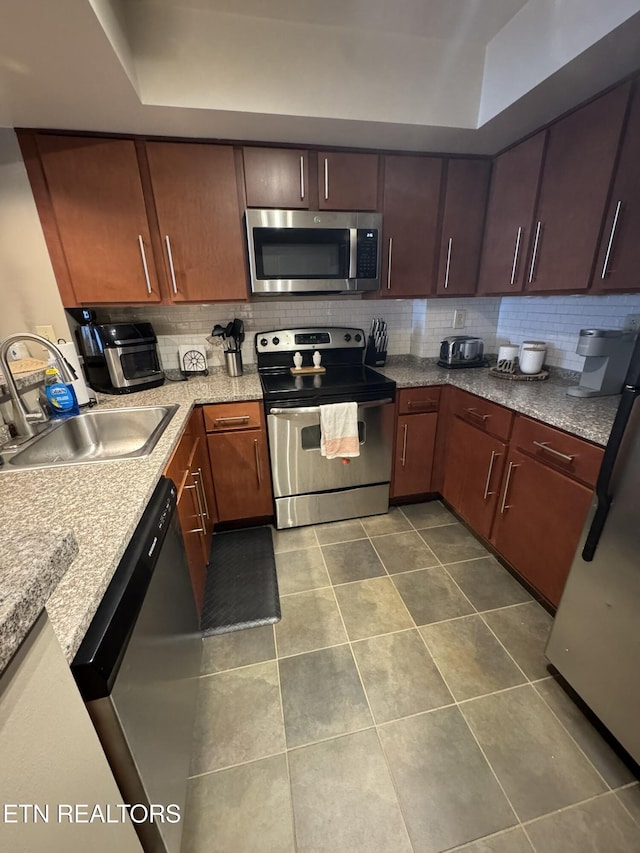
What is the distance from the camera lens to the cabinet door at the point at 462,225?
213cm

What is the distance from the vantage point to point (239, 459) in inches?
81.8

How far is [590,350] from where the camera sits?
5.33 ft

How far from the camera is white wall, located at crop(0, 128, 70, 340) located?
1690 mm

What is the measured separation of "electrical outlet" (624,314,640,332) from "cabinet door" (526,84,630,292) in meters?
0.35

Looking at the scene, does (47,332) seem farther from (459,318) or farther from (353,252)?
(459,318)

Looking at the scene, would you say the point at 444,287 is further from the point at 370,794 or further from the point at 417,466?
the point at 370,794

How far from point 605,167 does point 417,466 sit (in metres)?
1.72

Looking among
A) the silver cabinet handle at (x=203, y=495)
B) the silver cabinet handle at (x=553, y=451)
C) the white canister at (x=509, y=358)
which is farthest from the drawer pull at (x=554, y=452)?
the silver cabinet handle at (x=203, y=495)

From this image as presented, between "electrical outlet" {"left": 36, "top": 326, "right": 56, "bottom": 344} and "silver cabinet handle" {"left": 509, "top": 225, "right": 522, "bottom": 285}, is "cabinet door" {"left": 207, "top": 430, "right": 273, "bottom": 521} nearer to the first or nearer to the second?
"electrical outlet" {"left": 36, "top": 326, "right": 56, "bottom": 344}

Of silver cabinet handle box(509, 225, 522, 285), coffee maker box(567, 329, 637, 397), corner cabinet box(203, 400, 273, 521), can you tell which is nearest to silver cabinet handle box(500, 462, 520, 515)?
coffee maker box(567, 329, 637, 397)

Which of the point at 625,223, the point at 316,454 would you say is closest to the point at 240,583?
the point at 316,454

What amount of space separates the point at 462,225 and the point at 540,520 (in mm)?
1797

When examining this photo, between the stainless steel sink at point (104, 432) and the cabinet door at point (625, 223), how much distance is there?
6.64ft

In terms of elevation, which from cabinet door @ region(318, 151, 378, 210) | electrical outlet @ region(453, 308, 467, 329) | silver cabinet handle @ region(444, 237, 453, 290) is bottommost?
electrical outlet @ region(453, 308, 467, 329)
